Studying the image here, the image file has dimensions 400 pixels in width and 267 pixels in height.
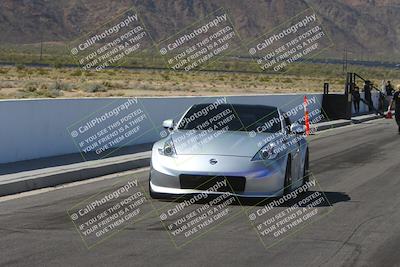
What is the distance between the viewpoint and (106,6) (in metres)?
171

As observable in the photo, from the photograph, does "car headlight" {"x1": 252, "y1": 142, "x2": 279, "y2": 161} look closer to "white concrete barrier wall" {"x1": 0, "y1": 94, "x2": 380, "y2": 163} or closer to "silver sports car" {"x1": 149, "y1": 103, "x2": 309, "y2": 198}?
"silver sports car" {"x1": 149, "y1": 103, "x2": 309, "y2": 198}

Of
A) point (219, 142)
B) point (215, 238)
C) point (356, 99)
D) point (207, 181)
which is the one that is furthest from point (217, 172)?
point (356, 99)

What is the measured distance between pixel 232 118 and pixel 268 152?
3.74 feet

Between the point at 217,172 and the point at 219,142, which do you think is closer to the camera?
the point at 217,172

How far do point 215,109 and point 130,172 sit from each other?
352 centimetres

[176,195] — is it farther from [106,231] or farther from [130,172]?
[130,172]

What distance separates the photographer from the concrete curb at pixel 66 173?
40.5 ft

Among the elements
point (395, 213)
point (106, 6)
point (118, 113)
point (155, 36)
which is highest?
point (106, 6)

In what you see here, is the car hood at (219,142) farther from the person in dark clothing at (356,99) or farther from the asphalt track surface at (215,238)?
the person in dark clothing at (356,99)

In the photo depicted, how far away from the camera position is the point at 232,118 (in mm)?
11953

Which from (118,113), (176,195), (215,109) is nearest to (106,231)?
(176,195)

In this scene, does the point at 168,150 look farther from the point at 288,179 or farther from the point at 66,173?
the point at 66,173

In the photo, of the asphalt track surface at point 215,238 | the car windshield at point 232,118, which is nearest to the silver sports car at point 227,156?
the car windshield at point 232,118

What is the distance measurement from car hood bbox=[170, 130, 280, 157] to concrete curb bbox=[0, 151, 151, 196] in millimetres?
2522
